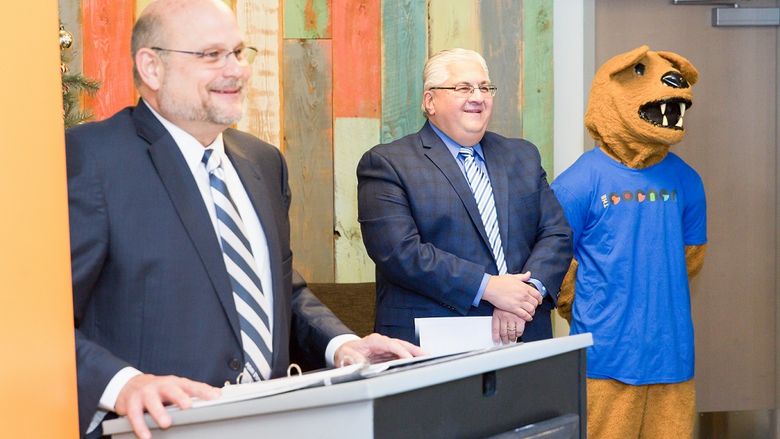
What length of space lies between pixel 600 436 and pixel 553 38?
1.53 m

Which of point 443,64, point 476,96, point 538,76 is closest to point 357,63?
point 538,76

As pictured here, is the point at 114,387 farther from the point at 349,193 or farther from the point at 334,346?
the point at 349,193

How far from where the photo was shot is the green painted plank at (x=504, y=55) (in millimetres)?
4297

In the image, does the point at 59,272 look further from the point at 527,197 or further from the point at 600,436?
the point at 600,436

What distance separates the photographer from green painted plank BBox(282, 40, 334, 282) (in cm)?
427

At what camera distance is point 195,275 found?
1.86 m

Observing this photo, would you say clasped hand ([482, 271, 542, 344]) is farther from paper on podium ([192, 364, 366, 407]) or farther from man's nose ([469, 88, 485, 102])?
paper on podium ([192, 364, 366, 407])

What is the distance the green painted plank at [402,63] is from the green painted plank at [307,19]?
22cm

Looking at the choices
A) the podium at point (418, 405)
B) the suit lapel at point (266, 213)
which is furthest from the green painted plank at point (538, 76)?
the podium at point (418, 405)

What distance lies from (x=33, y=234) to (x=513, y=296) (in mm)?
1972

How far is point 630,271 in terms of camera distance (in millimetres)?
3734

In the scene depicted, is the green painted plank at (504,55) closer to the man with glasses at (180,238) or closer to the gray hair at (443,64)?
the gray hair at (443,64)

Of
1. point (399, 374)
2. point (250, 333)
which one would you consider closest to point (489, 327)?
point (250, 333)

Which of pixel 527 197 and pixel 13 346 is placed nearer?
pixel 13 346
